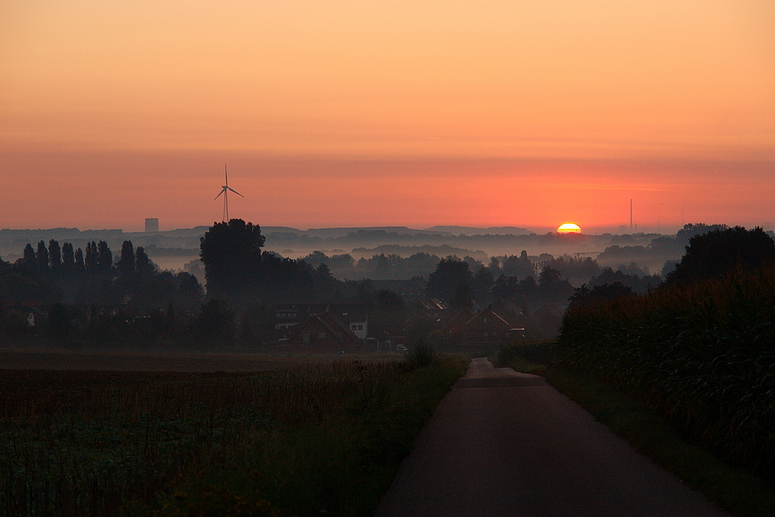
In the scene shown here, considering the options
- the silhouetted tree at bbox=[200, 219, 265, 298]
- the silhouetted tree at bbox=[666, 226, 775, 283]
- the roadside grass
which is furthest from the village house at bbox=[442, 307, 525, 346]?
the roadside grass

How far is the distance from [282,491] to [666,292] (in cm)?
1496

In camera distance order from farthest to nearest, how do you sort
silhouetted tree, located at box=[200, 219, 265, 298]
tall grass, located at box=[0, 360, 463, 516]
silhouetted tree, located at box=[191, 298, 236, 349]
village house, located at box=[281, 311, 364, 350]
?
1. silhouetted tree, located at box=[200, 219, 265, 298]
2. village house, located at box=[281, 311, 364, 350]
3. silhouetted tree, located at box=[191, 298, 236, 349]
4. tall grass, located at box=[0, 360, 463, 516]

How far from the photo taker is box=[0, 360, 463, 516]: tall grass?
908cm

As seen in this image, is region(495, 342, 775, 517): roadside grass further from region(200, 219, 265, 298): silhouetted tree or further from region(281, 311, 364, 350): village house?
region(200, 219, 265, 298): silhouetted tree

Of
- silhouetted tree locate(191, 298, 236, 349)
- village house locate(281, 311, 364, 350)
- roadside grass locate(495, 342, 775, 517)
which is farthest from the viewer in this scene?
village house locate(281, 311, 364, 350)

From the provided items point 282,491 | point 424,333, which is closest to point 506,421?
point 282,491

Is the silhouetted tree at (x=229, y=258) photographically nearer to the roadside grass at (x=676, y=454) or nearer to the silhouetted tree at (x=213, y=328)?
the silhouetted tree at (x=213, y=328)

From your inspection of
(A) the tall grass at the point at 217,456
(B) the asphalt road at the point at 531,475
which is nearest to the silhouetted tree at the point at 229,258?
(A) the tall grass at the point at 217,456

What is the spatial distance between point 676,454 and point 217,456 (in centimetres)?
801

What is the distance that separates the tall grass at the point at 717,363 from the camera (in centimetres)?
1200

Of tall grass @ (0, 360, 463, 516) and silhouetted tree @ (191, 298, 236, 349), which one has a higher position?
tall grass @ (0, 360, 463, 516)

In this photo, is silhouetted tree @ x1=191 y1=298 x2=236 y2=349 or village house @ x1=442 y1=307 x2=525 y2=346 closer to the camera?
silhouetted tree @ x1=191 y1=298 x2=236 y2=349

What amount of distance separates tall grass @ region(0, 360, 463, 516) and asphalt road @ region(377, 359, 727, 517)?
674 mm

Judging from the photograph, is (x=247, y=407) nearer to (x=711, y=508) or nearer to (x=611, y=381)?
(x=611, y=381)
